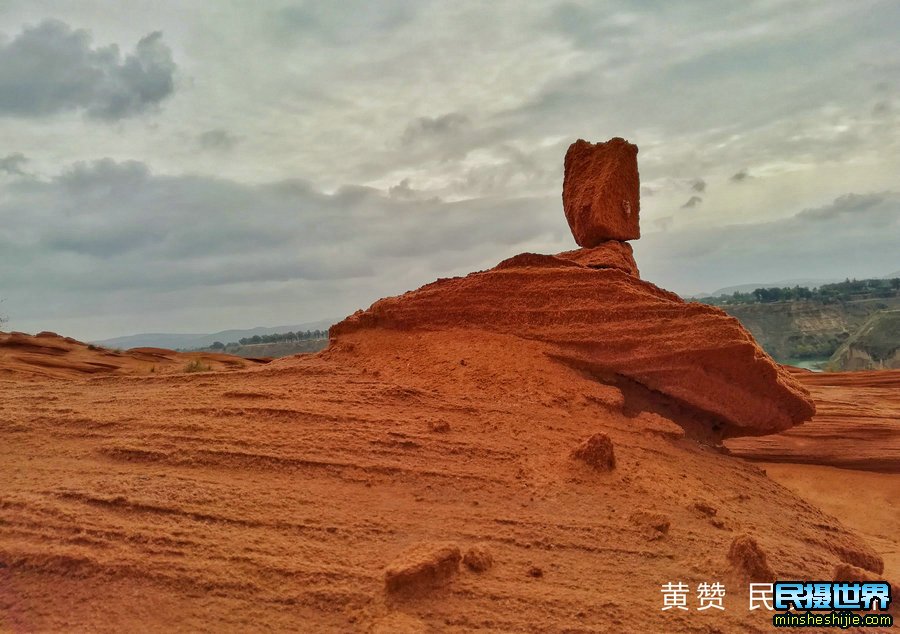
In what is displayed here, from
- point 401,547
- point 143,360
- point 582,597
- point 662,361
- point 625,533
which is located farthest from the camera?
point 143,360

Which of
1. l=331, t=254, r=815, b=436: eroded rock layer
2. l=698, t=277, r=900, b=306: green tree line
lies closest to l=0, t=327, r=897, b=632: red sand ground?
l=331, t=254, r=815, b=436: eroded rock layer

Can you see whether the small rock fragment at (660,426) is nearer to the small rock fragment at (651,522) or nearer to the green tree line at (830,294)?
the small rock fragment at (651,522)

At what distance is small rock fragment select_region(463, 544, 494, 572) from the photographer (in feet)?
9.45

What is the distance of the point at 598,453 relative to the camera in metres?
3.87

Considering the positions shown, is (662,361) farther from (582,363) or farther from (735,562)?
(735,562)

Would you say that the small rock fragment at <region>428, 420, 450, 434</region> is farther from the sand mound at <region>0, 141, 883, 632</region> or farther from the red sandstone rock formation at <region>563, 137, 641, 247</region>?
the red sandstone rock formation at <region>563, 137, 641, 247</region>

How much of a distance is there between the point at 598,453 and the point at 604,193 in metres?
4.41

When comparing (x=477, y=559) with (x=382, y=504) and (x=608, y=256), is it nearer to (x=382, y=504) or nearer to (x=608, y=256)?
(x=382, y=504)

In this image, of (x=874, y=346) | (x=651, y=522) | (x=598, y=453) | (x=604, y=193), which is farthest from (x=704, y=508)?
(x=874, y=346)

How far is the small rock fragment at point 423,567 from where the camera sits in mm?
2656

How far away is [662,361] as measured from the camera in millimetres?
5059

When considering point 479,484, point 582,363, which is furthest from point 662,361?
point 479,484

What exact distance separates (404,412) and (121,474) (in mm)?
2066

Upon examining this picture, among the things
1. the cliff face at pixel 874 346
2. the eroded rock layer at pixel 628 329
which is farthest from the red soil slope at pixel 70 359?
the cliff face at pixel 874 346
